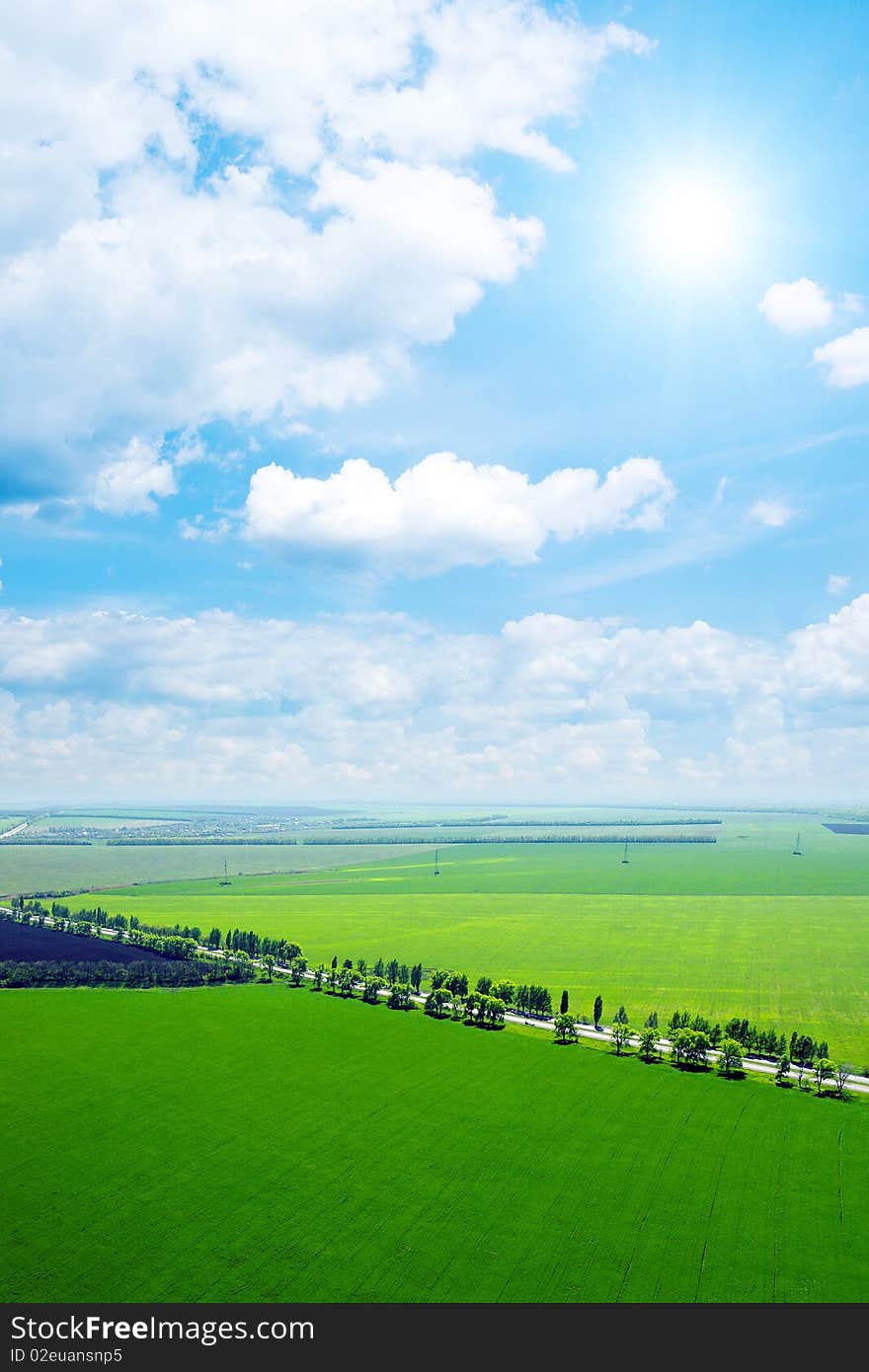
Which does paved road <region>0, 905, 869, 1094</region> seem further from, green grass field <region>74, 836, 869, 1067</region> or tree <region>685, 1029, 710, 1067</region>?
green grass field <region>74, 836, 869, 1067</region>

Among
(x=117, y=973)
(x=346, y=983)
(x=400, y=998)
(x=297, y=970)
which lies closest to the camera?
(x=400, y=998)

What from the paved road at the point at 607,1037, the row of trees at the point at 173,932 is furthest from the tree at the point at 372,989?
the row of trees at the point at 173,932

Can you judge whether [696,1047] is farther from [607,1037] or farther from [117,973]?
[117,973]

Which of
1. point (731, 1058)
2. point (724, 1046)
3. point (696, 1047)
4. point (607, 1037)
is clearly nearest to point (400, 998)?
point (607, 1037)

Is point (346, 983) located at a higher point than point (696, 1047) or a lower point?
lower

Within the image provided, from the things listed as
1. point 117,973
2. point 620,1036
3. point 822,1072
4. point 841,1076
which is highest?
point 822,1072
